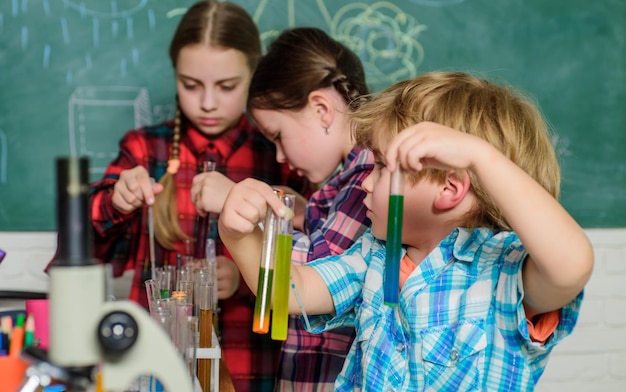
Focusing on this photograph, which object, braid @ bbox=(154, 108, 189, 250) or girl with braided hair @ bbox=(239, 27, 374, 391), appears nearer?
girl with braided hair @ bbox=(239, 27, 374, 391)

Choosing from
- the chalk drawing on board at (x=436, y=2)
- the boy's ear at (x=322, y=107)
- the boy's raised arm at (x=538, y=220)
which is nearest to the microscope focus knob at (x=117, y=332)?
the boy's raised arm at (x=538, y=220)

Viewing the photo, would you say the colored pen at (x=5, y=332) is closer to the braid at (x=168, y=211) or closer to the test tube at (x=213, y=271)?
the test tube at (x=213, y=271)

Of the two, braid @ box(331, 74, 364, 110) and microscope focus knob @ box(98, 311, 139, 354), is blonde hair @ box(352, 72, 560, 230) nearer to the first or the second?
braid @ box(331, 74, 364, 110)

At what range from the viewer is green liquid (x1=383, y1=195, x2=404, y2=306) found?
77 cm

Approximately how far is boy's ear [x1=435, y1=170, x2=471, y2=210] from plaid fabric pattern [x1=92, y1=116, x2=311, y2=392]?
88 cm

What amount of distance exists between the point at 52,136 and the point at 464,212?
1.44 metres

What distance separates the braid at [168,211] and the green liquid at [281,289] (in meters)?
1.11

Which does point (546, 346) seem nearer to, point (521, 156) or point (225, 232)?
point (521, 156)

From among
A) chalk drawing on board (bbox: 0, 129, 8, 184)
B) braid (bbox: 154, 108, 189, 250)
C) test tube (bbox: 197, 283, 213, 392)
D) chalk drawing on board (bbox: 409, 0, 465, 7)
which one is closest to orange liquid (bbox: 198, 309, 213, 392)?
test tube (bbox: 197, 283, 213, 392)

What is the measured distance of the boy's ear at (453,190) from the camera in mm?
1062

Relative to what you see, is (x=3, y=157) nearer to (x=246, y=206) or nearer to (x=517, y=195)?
(x=246, y=206)

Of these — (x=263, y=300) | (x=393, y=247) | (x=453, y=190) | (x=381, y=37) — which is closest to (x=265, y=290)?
(x=263, y=300)

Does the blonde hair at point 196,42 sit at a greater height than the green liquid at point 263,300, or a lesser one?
greater

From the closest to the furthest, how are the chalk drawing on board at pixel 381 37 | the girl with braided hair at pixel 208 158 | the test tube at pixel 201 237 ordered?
the test tube at pixel 201 237 < the girl with braided hair at pixel 208 158 < the chalk drawing on board at pixel 381 37
